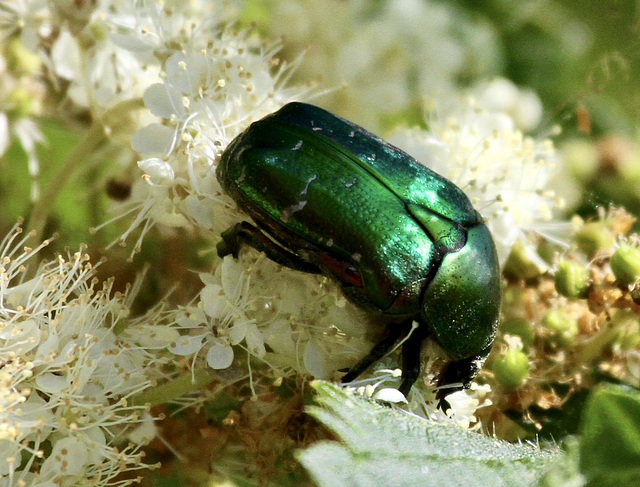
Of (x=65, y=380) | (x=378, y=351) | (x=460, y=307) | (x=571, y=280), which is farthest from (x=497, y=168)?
(x=65, y=380)

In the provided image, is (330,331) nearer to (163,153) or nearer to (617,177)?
(163,153)

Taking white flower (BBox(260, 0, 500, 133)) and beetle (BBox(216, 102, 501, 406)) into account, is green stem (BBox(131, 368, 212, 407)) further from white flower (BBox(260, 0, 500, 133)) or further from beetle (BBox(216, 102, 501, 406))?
white flower (BBox(260, 0, 500, 133))

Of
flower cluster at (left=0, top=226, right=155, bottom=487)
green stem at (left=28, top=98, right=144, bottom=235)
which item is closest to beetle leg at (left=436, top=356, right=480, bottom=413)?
flower cluster at (left=0, top=226, right=155, bottom=487)

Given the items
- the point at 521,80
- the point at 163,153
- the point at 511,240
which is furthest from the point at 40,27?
the point at 521,80

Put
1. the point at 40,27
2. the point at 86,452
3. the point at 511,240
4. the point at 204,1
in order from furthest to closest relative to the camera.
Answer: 1. the point at 204,1
2. the point at 40,27
3. the point at 511,240
4. the point at 86,452

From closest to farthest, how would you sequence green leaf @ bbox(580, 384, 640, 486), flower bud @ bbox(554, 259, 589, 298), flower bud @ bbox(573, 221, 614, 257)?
1. green leaf @ bbox(580, 384, 640, 486)
2. flower bud @ bbox(554, 259, 589, 298)
3. flower bud @ bbox(573, 221, 614, 257)

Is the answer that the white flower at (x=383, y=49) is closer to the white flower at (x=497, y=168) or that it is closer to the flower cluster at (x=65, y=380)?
the white flower at (x=497, y=168)
